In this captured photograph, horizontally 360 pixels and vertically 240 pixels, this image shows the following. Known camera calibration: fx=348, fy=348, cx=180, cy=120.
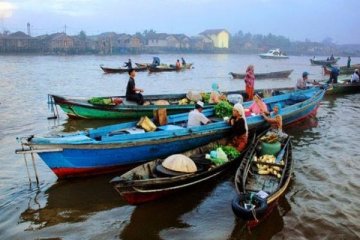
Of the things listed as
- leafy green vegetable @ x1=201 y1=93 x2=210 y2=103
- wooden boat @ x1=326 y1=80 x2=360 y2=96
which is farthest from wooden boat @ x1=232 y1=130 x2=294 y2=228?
wooden boat @ x1=326 y1=80 x2=360 y2=96

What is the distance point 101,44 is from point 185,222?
8203 cm

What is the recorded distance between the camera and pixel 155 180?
6883 mm

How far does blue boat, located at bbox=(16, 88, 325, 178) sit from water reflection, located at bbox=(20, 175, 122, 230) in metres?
0.34

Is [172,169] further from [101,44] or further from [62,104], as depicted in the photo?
[101,44]

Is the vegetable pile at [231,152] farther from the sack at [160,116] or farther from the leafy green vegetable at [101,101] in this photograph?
the leafy green vegetable at [101,101]

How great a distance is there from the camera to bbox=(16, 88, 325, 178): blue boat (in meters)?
7.98

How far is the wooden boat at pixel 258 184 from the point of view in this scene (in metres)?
5.96

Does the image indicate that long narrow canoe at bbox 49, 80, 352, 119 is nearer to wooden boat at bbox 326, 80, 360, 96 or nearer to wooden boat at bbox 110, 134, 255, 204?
wooden boat at bbox 110, 134, 255, 204

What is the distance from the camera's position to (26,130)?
45.5ft

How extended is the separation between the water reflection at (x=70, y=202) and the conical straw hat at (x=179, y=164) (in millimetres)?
1408

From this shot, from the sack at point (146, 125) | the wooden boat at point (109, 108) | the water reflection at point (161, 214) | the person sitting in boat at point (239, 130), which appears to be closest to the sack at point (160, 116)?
the sack at point (146, 125)

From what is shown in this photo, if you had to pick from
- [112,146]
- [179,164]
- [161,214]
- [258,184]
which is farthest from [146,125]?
[258,184]

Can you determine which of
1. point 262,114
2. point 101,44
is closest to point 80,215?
point 262,114

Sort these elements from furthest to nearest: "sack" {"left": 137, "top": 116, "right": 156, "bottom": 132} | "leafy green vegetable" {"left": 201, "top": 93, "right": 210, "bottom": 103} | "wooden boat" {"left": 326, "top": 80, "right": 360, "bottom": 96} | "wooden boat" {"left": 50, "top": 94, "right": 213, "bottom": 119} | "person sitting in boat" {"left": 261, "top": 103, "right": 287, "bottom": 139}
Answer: "wooden boat" {"left": 326, "top": 80, "right": 360, "bottom": 96} < "leafy green vegetable" {"left": 201, "top": 93, "right": 210, "bottom": 103} < "wooden boat" {"left": 50, "top": 94, "right": 213, "bottom": 119} < "person sitting in boat" {"left": 261, "top": 103, "right": 287, "bottom": 139} < "sack" {"left": 137, "top": 116, "right": 156, "bottom": 132}
